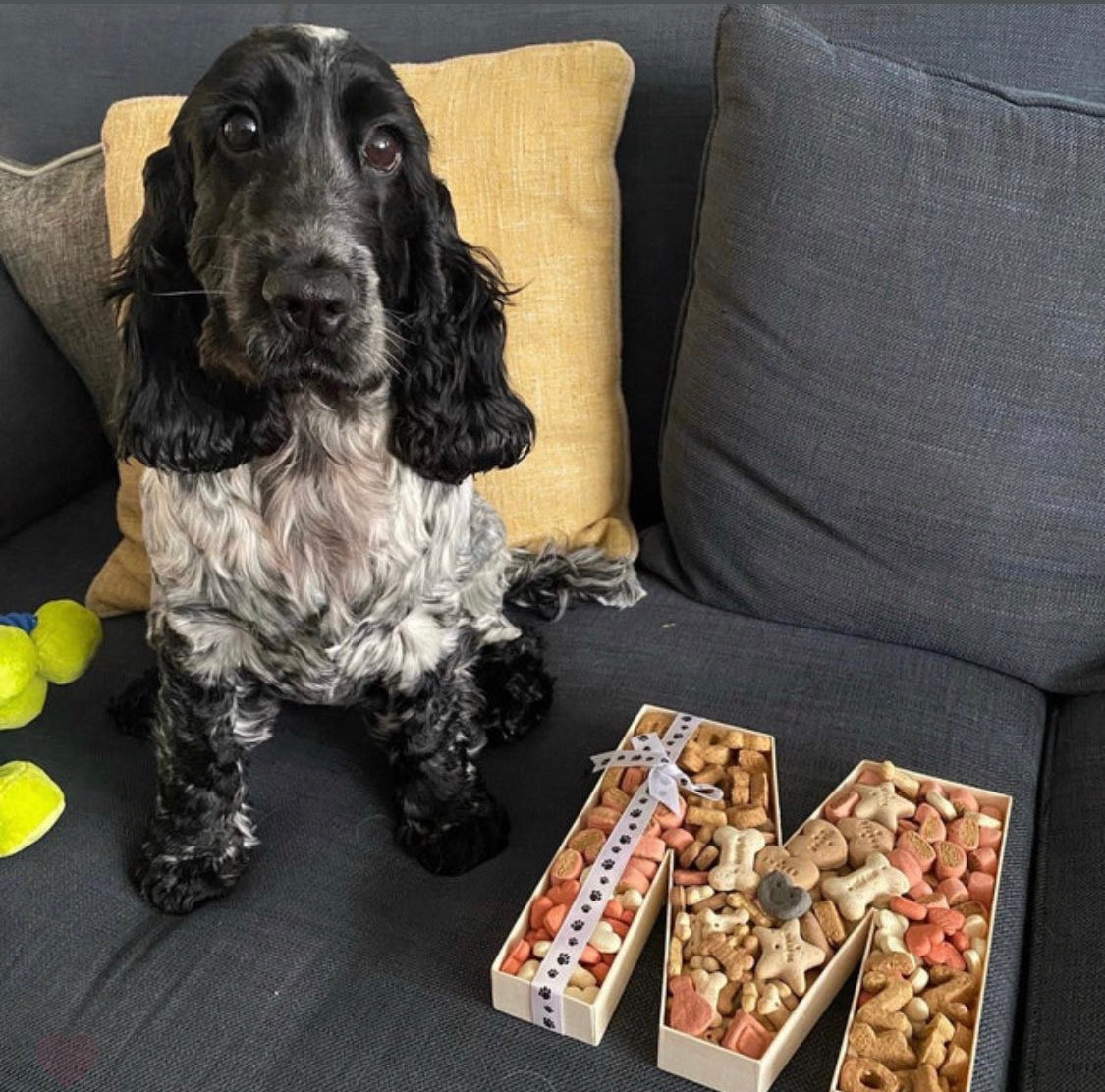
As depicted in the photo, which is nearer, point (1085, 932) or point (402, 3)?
point (1085, 932)

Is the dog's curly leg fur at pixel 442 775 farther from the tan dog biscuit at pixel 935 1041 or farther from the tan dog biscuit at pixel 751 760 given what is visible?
the tan dog biscuit at pixel 935 1041

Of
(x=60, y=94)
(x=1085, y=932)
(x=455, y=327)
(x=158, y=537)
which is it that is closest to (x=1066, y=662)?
(x=1085, y=932)

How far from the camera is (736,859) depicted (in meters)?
1.14

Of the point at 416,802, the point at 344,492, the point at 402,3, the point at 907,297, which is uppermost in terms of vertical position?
the point at 402,3

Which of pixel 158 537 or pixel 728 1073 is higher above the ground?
pixel 158 537

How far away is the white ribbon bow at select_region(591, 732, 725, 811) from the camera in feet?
3.95

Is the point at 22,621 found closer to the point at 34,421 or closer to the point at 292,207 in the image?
the point at 34,421

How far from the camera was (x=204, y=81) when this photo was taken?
3.57 ft

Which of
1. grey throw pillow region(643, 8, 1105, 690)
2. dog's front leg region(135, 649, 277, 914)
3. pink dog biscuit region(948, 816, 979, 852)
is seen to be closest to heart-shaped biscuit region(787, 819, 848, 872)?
pink dog biscuit region(948, 816, 979, 852)

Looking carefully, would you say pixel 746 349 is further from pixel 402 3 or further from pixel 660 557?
pixel 402 3

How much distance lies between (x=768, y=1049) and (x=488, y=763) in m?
0.58

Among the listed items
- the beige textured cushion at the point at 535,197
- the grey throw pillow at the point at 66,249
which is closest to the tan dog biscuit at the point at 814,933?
the beige textured cushion at the point at 535,197

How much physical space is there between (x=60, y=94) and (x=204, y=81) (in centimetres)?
99

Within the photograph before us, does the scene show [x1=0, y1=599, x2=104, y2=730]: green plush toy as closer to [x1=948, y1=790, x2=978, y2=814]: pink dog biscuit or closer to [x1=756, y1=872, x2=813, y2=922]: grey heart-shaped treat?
[x1=756, y1=872, x2=813, y2=922]: grey heart-shaped treat
